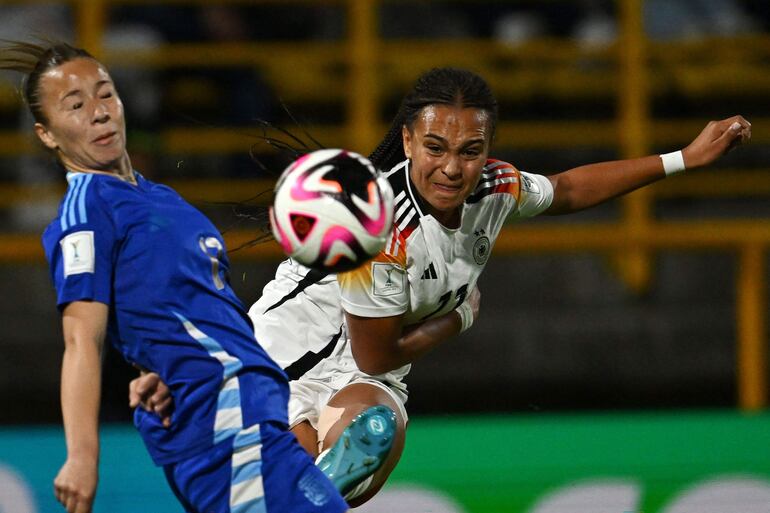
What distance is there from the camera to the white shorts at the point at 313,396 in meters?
3.54

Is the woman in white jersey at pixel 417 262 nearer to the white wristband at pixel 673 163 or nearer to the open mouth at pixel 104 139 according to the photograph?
the white wristband at pixel 673 163

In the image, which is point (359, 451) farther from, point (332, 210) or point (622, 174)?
point (622, 174)

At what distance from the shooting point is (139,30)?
748 centimetres

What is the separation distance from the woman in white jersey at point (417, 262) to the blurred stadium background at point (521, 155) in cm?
95

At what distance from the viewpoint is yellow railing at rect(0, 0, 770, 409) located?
6941 millimetres

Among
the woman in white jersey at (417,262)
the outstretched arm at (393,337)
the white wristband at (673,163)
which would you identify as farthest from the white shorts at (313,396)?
the white wristband at (673,163)

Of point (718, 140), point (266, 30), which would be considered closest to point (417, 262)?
point (718, 140)

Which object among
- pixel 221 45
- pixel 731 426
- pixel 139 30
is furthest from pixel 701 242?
pixel 139 30

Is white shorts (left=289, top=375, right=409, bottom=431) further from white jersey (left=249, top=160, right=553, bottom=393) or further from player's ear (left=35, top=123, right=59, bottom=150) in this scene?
player's ear (left=35, top=123, right=59, bottom=150)

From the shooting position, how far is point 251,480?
2.55m

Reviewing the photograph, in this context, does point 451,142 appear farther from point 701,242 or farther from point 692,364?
point 692,364

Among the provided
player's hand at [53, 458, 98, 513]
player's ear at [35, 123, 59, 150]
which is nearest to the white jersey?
player's ear at [35, 123, 59, 150]

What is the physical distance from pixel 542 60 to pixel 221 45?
1.97 metres

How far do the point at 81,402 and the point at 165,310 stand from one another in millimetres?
270
